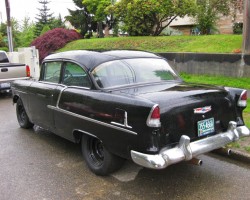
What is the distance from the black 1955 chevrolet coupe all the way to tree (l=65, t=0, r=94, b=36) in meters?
26.9

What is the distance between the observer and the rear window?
4.30 metres

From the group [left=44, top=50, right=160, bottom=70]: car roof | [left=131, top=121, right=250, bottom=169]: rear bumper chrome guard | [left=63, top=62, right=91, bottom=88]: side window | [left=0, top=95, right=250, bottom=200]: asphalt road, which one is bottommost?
[left=0, top=95, right=250, bottom=200]: asphalt road

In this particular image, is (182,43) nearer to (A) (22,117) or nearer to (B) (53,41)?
(A) (22,117)

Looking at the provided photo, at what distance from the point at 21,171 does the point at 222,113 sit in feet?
9.49

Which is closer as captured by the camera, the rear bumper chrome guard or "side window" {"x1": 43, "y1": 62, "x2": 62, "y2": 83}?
the rear bumper chrome guard

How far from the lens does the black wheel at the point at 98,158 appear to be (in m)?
4.09

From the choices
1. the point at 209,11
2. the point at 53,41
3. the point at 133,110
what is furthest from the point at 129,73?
the point at 53,41

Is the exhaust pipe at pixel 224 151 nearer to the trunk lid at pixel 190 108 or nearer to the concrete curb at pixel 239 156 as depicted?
the concrete curb at pixel 239 156

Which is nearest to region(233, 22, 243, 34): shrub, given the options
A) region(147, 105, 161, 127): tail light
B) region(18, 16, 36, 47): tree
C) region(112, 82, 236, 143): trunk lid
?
region(112, 82, 236, 143): trunk lid

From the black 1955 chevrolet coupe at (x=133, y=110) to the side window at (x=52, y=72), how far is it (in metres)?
0.02

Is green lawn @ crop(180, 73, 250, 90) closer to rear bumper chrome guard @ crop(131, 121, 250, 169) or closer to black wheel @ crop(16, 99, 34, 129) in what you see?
black wheel @ crop(16, 99, 34, 129)

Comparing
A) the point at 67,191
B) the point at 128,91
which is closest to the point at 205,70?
the point at 128,91

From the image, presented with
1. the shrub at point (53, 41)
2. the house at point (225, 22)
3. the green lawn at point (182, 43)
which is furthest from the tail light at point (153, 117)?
the shrub at point (53, 41)

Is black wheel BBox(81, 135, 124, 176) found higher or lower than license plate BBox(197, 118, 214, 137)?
lower
